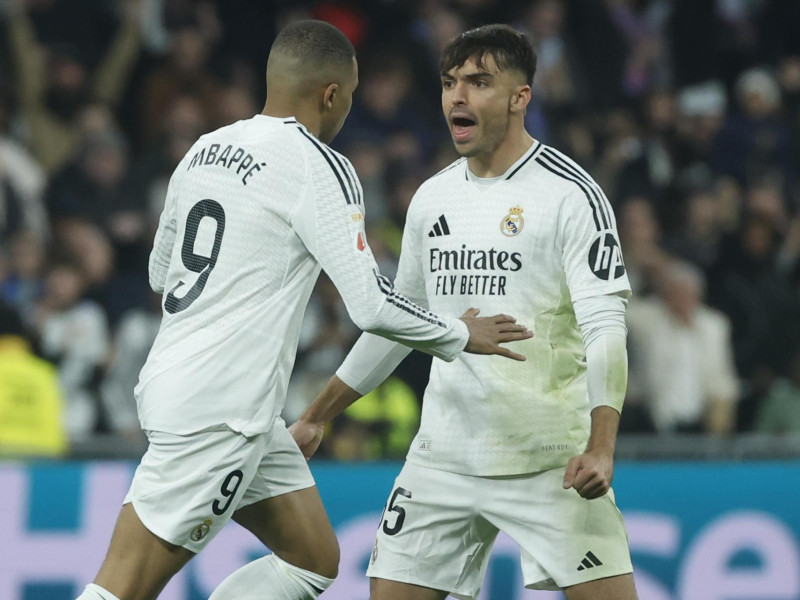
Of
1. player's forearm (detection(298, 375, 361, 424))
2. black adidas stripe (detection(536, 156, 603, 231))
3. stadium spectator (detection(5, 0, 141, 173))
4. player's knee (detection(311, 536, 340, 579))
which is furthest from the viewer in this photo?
stadium spectator (detection(5, 0, 141, 173))

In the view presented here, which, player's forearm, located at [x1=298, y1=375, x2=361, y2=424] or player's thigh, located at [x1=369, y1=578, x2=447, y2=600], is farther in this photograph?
player's forearm, located at [x1=298, y1=375, x2=361, y2=424]

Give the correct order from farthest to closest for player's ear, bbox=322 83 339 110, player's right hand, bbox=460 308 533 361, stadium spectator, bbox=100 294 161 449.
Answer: stadium spectator, bbox=100 294 161 449
player's ear, bbox=322 83 339 110
player's right hand, bbox=460 308 533 361

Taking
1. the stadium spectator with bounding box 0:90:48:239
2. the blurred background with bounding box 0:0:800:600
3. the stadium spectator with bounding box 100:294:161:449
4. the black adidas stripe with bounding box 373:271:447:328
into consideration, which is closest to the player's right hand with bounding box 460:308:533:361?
the black adidas stripe with bounding box 373:271:447:328

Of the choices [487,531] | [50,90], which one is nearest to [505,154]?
[487,531]

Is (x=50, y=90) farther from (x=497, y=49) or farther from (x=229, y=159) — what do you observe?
(x=229, y=159)

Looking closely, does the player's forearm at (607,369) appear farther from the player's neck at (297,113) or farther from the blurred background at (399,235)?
the blurred background at (399,235)

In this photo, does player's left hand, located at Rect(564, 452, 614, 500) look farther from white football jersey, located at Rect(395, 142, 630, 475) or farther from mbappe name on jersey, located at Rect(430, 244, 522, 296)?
mbappe name on jersey, located at Rect(430, 244, 522, 296)

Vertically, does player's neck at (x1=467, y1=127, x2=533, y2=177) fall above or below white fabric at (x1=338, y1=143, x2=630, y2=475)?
above

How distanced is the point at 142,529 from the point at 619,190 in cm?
671

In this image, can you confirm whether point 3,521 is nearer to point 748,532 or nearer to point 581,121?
point 748,532

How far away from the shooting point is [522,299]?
464 centimetres

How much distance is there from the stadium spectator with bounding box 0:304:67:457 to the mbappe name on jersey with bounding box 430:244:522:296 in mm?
3314

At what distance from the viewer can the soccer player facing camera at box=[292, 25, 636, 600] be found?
4586 mm

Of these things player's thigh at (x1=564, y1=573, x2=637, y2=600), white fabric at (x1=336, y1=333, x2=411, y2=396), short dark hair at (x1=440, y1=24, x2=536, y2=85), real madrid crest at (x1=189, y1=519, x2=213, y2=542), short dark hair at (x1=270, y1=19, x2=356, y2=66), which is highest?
short dark hair at (x1=440, y1=24, x2=536, y2=85)
